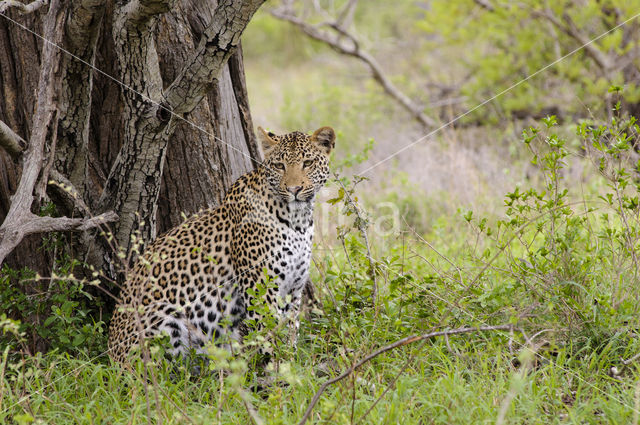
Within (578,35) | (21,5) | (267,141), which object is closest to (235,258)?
(267,141)

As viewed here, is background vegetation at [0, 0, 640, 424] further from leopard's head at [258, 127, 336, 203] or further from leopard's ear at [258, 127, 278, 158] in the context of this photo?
leopard's ear at [258, 127, 278, 158]

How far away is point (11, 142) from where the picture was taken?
426 cm

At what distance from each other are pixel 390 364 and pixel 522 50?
8750 millimetres

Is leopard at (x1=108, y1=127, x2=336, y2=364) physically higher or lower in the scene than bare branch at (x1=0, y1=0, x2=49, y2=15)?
lower

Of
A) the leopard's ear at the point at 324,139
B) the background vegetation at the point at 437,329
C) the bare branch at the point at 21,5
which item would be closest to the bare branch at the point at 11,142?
the bare branch at the point at 21,5

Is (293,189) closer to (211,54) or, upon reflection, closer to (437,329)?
(211,54)

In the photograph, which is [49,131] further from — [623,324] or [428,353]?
[623,324]

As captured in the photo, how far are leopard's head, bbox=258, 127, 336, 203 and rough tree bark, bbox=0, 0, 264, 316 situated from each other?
0.49 metres

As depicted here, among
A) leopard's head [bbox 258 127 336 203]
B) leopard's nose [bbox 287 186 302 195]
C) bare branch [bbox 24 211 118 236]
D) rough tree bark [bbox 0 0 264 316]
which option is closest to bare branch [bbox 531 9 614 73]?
leopard's head [bbox 258 127 336 203]

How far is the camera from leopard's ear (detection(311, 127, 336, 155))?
16.3ft

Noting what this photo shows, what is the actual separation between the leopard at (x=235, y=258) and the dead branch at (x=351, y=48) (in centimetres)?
697

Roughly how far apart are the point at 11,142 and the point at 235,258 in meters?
1.62

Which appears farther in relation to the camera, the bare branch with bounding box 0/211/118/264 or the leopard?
the leopard

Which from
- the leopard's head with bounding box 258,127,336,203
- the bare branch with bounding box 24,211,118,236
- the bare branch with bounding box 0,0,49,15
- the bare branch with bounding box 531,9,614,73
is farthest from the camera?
the bare branch with bounding box 531,9,614,73
